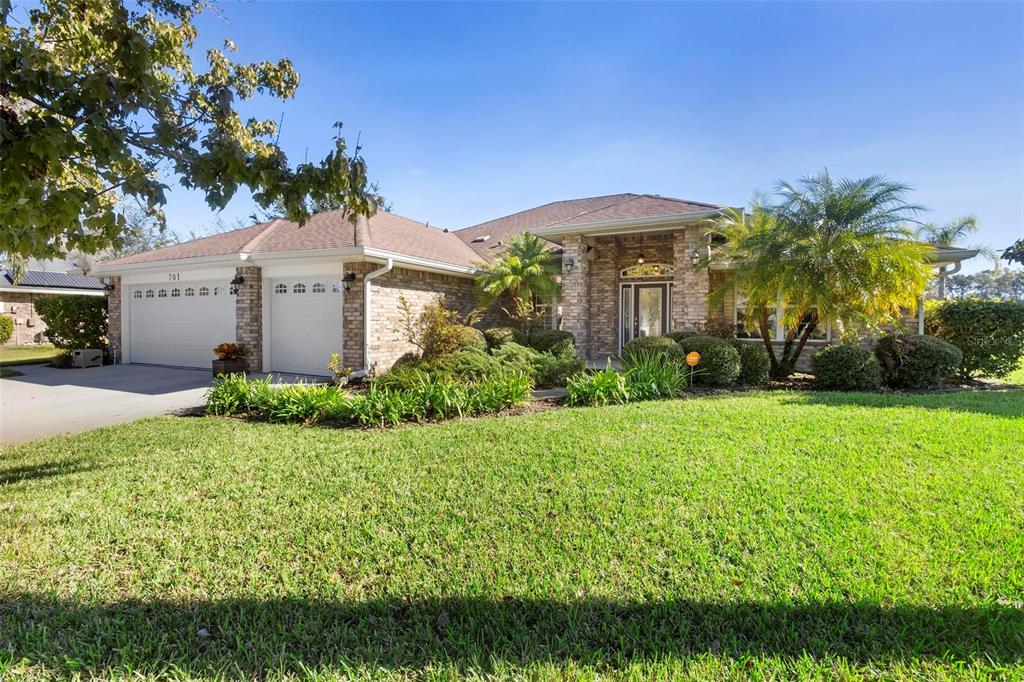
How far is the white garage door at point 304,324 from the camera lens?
37.8ft

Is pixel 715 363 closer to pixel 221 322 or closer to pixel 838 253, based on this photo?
pixel 838 253

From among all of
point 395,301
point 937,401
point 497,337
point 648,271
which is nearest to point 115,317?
point 395,301

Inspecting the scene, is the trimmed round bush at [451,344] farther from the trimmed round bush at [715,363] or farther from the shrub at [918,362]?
the shrub at [918,362]

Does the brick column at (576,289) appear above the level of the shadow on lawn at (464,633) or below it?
above

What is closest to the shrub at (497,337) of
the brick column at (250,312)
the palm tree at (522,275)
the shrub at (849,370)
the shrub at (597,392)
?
the palm tree at (522,275)

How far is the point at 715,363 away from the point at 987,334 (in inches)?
285

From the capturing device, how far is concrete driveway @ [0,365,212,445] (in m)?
7.26

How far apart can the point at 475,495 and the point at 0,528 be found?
372 centimetres

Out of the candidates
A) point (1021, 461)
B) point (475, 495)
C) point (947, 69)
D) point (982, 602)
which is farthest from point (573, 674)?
point (947, 69)

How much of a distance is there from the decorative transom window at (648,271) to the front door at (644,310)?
305mm

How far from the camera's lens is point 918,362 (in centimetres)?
959

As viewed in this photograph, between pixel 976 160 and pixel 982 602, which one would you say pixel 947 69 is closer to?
pixel 976 160

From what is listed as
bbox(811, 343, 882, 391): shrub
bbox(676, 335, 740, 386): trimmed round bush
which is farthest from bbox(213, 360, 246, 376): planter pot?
bbox(811, 343, 882, 391): shrub

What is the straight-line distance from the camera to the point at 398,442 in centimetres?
567
